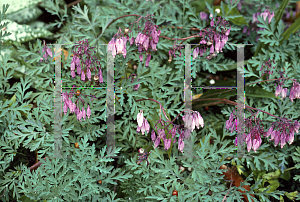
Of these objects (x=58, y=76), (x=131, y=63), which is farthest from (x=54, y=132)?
(x=131, y=63)

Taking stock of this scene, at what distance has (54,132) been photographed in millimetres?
1681

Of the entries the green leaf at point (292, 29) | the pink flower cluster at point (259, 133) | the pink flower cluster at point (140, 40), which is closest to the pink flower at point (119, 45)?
the pink flower cluster at point (140, 40)

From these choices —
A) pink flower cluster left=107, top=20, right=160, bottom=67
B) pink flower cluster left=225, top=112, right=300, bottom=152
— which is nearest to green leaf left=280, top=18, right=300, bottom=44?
pink flower cluster left=225, top=112, right=300, bottom=152

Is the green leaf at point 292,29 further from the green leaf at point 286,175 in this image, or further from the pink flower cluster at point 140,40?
the pink flower cluster at point 140,40

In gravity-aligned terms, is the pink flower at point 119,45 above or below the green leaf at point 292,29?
below

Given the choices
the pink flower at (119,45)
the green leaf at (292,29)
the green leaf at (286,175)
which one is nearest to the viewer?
the pink flower at (119,45)

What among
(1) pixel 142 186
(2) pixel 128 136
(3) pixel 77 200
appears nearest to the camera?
(3) pixel 77 200

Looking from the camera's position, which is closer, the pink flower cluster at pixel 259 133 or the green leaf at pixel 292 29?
the pink flower cluster at pixel 259 133

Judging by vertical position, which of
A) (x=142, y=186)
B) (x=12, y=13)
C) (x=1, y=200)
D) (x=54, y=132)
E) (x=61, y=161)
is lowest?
(x=1, y=200)

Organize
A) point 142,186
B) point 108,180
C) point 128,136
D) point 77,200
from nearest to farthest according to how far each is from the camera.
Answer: point 77,200
point 108,180
point 142,186
point 128,136

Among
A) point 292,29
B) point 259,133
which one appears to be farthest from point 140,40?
point 292,29

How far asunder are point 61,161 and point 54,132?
20 cm

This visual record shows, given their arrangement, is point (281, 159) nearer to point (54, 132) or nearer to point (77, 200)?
point (77, 200)

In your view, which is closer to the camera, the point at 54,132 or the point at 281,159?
the point at 54,132
